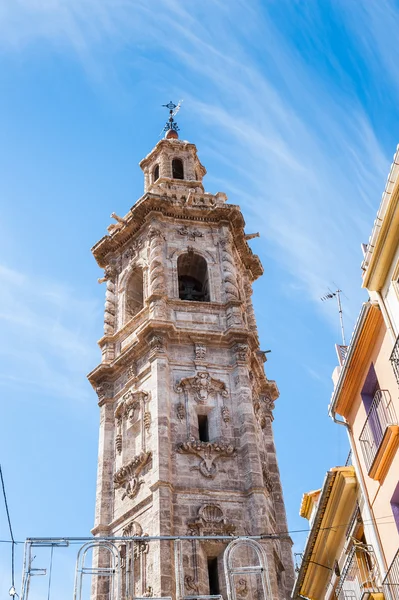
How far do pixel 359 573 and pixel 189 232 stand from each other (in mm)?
20317

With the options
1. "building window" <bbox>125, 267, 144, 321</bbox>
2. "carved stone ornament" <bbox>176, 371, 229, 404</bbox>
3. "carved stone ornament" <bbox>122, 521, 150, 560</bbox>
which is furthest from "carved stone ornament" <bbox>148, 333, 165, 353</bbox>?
"carved stone ornament" <bbox>122, 521, 150, 560</bbox>

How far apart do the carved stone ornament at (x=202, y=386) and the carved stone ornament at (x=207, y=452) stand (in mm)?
1838

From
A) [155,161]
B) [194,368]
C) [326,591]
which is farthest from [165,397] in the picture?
[155,161]

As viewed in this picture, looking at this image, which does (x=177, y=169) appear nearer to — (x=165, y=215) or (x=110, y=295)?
(x=165, y=215)

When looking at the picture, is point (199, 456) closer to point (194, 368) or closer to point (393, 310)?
point (194, 368)

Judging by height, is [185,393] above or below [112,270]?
below

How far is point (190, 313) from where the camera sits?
30828 mm

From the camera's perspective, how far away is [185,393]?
28.3 metres

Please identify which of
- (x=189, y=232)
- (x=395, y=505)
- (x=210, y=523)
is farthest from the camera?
(x=189, y=232)

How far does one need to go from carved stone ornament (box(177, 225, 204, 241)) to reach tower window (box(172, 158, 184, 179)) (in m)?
6.66

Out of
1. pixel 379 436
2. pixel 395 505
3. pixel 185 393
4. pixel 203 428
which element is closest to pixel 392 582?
pixel 395 505

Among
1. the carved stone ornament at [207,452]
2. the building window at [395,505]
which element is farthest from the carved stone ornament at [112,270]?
the building window at [395,505]

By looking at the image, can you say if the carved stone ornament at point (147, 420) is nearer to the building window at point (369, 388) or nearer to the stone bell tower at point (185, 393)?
the stone bell tower at point (185, 393)

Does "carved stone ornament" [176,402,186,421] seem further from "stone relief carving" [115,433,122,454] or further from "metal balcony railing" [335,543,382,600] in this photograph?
"metal balcony railing" [335,543,382,600]
